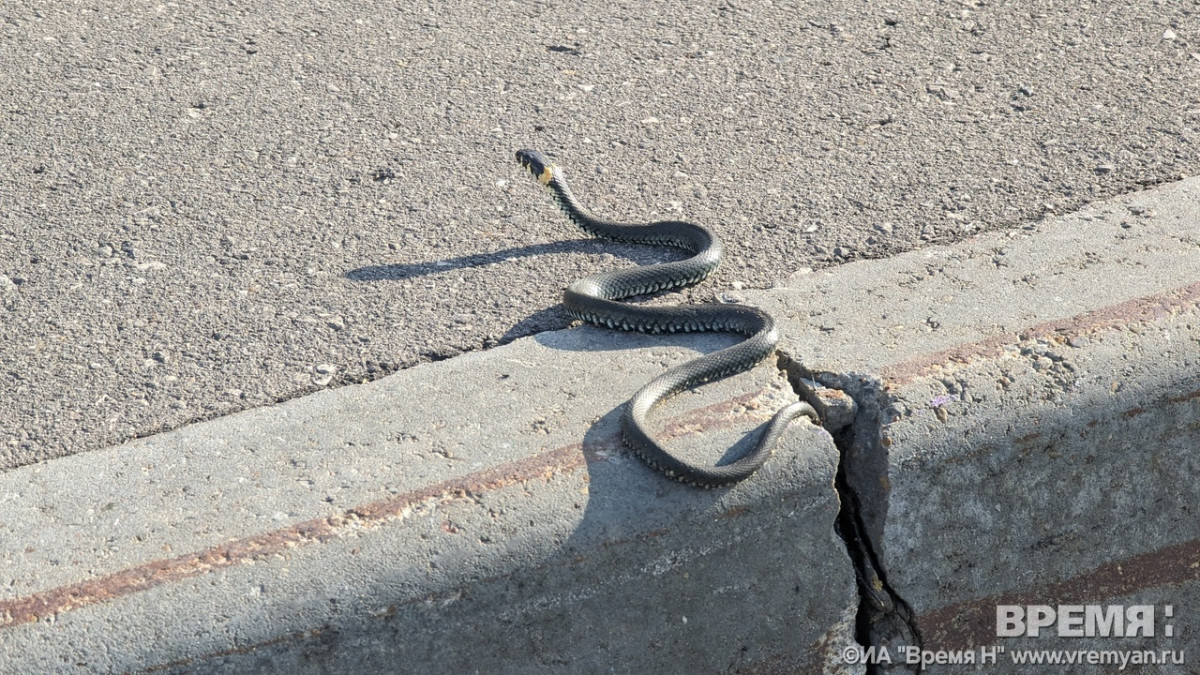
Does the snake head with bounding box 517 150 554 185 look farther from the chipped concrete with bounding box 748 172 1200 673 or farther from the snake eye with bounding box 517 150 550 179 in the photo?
the chipped concrete with bounding box 748 172 1200 673

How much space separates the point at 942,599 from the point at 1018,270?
3.74ft

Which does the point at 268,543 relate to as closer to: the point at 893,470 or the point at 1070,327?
the point at 893,470

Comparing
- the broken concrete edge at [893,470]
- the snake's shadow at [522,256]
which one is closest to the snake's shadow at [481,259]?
the snake's shadow at [522,256]

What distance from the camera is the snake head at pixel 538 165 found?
4.50m

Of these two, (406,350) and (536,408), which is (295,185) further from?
(536,408)

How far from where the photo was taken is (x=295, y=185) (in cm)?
458

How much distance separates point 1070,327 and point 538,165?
1.93 metres

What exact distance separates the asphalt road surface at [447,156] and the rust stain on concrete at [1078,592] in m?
1.21

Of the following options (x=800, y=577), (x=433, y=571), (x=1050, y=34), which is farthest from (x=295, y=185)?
(x=1050, y=34)

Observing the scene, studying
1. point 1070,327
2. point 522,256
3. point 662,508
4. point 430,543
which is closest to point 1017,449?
point 1070,327

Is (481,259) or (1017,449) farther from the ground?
(1017,449)

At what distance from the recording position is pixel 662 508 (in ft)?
10.0

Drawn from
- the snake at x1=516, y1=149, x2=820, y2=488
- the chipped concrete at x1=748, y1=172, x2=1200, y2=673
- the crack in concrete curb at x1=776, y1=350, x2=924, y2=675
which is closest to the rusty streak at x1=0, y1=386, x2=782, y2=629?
the snake at x1=516, y1=149, x2=820, y2=488

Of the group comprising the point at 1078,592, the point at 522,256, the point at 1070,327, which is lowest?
the point at 1078,592
